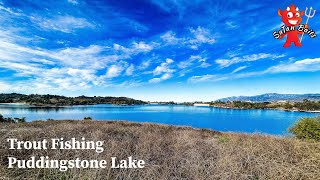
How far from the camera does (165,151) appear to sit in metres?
7.27

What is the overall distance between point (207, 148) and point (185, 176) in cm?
169

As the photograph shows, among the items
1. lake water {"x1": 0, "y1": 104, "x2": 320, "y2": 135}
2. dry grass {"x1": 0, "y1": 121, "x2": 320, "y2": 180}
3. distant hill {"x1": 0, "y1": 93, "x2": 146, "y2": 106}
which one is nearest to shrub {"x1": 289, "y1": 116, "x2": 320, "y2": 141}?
dry grass {"x1": 0, "y1": 121, "x2": 320, "y2": 180}

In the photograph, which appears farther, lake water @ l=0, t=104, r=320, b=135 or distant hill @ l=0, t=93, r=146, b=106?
distant hill @ l=0, t=93, r=146, b=106

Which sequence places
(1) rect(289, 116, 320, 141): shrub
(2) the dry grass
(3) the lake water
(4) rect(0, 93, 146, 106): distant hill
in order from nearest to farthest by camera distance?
(2) the dry grass < (1) rect(289, 116, 320, 141): shrub < (3) the lake water < (4) rect(0, 93, 146, 106): distant hill

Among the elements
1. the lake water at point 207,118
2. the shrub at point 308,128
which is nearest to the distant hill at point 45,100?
the lake water at point 207,118

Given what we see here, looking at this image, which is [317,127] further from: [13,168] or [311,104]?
[311,104]

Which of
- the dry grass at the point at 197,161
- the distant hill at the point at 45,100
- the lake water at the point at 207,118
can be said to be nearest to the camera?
the dry grass at the point at 197,161

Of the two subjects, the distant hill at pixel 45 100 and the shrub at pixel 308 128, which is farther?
the distant hill at pixel 45 100

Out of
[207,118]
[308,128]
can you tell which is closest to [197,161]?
[308,128]

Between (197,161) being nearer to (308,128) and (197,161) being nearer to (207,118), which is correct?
(308,128)

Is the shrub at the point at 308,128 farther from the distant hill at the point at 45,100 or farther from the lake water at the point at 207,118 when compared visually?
the distant hill at the point at 45,100

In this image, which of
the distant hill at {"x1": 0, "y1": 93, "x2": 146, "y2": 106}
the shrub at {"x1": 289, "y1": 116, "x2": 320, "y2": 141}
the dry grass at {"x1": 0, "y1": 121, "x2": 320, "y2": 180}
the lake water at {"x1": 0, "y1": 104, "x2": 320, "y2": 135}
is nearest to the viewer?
the dry grass at {"x1": 0, "y1": 121, "x2": 320, "y2": 180}

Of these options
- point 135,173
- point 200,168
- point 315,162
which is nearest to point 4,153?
point 135,173

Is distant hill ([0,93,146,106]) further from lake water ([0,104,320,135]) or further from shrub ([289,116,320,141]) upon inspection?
shrub ([289,116,320,141])
